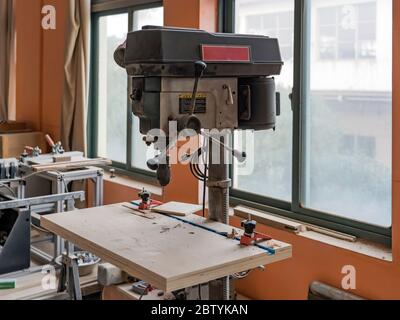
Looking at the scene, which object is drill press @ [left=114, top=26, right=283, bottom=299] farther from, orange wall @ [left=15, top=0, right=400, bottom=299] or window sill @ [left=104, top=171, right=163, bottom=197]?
window sill @ [left=104, top=171, right=163, bottom=197]

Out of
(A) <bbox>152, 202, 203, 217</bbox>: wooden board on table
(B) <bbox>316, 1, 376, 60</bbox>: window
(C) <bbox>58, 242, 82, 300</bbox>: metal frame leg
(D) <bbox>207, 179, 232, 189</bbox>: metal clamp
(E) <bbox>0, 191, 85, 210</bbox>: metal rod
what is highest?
(B) <bbox>316, 1, 376, 60</bbox>: window

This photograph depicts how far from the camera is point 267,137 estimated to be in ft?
9.34

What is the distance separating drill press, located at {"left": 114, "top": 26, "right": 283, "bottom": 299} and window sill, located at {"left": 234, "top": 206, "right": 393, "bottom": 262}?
2.86 feet

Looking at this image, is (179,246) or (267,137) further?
(267,137)

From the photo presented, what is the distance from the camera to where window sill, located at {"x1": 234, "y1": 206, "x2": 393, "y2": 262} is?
2.24m

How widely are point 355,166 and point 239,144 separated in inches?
30.9

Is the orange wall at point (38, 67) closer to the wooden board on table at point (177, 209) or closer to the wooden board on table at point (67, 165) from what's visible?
the wooden board on table at point (67, 165)

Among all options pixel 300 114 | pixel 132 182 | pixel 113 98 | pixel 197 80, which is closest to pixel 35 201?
pixel 132 182

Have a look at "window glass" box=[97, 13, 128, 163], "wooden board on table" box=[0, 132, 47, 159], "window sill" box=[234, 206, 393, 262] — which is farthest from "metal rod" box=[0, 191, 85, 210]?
"wooden board on table" box=[0, 132, 47, 159]

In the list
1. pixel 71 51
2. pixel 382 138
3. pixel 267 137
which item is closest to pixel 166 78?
pixel 382 138

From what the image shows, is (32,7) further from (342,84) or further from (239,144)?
(342,84)

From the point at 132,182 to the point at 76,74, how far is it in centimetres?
102

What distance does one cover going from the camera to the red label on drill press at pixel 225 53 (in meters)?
1.54

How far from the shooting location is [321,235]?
247 cm
